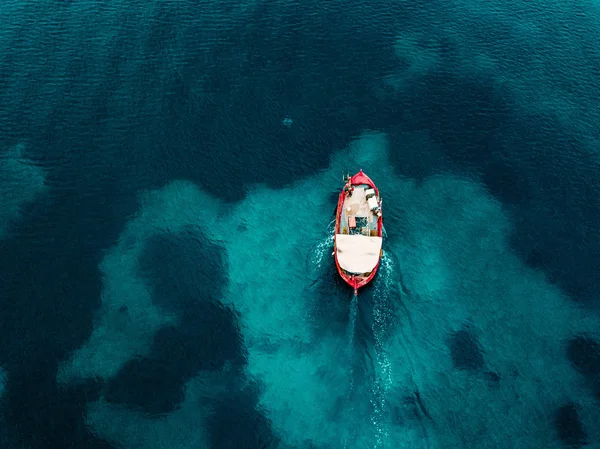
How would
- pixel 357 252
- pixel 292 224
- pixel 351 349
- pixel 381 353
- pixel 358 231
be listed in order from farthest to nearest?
pixel 292 224 → pixel 358 231 → pixel 357 252 → pixel 351 349 → pixel 381 353

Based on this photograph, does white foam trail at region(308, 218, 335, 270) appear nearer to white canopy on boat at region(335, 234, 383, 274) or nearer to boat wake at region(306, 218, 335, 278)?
boat wake at region(306, 218, 335, 278)

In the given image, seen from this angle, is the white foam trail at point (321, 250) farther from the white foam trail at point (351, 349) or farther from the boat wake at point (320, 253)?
the white foam trail at point (351, 349)

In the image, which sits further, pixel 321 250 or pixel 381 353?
pixel 321 250

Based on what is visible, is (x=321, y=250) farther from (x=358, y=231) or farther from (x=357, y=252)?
(x=357, y=252)

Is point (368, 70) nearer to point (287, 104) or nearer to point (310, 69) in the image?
point (310, 69)

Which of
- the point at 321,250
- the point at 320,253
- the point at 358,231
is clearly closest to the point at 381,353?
the point at 320,253

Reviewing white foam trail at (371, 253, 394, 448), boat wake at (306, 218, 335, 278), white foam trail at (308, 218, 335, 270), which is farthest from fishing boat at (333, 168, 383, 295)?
white foam trail at (371, 253, 394, 448)

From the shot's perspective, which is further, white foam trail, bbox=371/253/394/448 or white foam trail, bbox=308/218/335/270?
white foam trail, bbox=308/218/335/270
